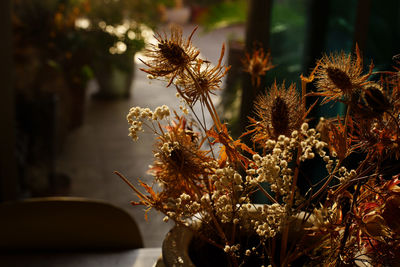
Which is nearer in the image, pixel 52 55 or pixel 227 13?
pixel 52 55

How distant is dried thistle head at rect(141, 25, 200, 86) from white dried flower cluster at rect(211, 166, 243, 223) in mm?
100

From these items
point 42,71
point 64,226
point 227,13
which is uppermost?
point 227,13

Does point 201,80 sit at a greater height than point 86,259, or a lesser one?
greater

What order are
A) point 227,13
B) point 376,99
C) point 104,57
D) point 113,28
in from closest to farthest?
point 376,99 < point 113,28 < point 104,57 < point 227,13

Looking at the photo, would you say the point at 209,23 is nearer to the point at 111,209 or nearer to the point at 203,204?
the point at 111,209

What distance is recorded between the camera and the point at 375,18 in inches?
76.9

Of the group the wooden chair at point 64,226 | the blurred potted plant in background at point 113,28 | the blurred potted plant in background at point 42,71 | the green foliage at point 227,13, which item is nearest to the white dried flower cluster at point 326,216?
the wooden chair at point 64,226

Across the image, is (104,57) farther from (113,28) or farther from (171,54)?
(171,54)

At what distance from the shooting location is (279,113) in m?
0.46

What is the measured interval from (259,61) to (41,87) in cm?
194

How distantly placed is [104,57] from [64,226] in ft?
5.15

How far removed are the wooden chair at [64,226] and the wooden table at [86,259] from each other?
4.9 inches

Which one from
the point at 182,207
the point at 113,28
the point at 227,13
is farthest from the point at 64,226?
the point at 227,13

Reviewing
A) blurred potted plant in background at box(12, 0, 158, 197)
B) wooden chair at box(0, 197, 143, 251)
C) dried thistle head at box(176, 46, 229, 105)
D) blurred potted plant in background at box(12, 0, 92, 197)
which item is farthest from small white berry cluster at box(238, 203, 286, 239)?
blurred potted plant in background at box(12, 0, 92, 197)
